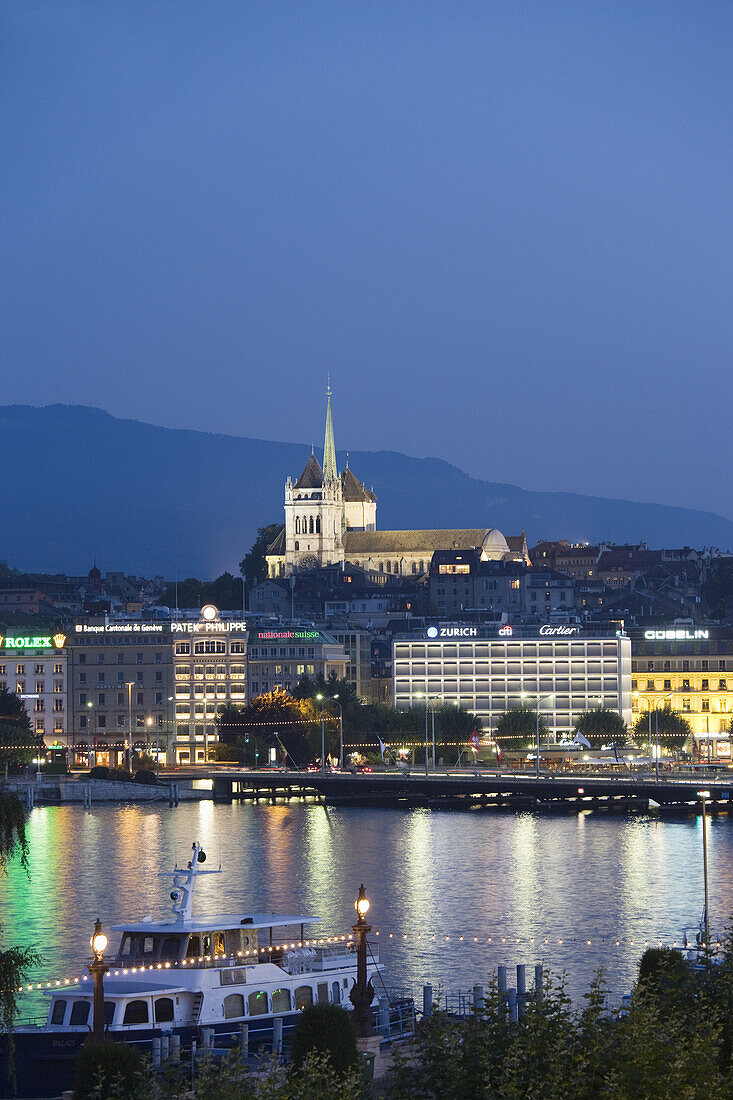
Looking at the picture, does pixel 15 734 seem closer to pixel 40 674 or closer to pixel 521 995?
pixel 40 674

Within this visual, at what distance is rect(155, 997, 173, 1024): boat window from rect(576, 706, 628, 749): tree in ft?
372

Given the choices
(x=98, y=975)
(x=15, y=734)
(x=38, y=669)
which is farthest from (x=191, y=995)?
(x=38, y=669)

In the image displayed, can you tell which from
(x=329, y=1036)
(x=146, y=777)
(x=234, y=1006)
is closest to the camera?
(x=329, y=1036)

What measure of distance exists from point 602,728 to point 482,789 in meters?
26.3

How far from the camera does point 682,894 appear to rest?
249 feet

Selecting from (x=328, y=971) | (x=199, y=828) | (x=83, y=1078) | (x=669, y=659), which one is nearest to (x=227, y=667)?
(x=669, y=659)

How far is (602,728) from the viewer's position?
153m

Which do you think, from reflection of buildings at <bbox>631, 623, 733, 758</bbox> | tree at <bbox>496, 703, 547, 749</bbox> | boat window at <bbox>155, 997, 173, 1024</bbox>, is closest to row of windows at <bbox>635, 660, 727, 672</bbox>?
reflection of buildings at <bbox>631, 623, 733, 758</bbox>

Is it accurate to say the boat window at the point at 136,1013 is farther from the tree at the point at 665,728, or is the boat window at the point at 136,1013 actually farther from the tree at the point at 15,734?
the tree at the point at 665,728

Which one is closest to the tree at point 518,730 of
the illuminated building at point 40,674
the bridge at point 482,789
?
the bridge at point 482,789

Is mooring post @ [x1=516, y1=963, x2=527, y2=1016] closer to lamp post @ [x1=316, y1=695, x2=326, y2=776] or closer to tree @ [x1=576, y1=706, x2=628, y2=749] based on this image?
lamp post @ [x1=316, y1=695, x2=326, y2=776]

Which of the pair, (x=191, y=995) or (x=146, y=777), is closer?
(x=191, y=995)

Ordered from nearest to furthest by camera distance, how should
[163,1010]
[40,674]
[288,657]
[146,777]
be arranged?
[163,1010] → [146,777] → [40,674] → [288,657]

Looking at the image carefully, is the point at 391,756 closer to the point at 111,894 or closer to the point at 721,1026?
the point at 111,894
